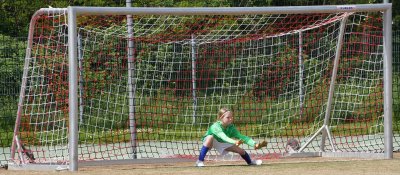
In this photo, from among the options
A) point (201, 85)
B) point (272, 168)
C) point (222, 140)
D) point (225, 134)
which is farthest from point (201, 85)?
point (272, 168)

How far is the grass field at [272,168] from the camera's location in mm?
9875

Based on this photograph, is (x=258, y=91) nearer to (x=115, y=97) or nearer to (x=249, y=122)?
(x=249, y=122)

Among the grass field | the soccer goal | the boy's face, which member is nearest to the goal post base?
the grass field

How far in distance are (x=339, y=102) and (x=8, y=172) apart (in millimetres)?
5470

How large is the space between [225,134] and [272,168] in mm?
873

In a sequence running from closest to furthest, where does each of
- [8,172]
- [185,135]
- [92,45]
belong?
[8,172], [92,45], [185,135]

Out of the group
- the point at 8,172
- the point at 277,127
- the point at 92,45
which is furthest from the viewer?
the point at 277,127

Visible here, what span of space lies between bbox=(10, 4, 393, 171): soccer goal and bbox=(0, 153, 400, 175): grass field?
2.84ft

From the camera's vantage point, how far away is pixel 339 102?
14258 millimetres

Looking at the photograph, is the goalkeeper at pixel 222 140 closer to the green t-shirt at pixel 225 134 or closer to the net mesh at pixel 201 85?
the green t-shirt at pixel 225 134

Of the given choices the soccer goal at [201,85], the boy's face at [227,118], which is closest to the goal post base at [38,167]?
the soccer goal at [201,85]

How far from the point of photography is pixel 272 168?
1041 cm

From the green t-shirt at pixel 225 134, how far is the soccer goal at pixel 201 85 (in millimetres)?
993

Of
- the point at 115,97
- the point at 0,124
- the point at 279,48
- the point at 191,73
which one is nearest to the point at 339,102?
the point at 279,48
